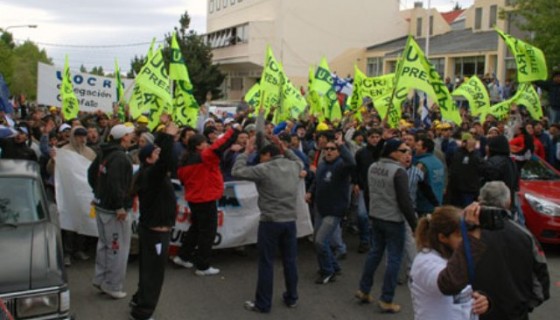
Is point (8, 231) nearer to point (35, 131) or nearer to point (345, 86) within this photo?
point (35, 131)

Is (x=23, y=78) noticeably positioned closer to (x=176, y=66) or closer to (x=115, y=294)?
(x=176, y=66)

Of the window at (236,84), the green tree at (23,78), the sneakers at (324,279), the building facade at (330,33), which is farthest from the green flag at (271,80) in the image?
the green tree at (23,78)

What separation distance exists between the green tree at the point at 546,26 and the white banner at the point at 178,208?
13302 mm

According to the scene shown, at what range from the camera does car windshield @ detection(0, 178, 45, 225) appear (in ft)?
19.2

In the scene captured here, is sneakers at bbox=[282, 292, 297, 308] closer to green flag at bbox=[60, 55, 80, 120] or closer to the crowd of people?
the crowd of people

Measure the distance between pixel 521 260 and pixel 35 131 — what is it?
985cm

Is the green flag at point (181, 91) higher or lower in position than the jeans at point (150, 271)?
higher

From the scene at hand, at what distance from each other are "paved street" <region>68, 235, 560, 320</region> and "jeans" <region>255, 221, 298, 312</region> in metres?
0.17

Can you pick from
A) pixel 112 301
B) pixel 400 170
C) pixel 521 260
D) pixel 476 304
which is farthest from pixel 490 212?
pixel 112 301

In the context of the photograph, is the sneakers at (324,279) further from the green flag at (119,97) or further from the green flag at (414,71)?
the green flag at (119,97)

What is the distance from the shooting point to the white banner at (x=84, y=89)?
14547mm

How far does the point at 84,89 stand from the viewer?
47.6 feet

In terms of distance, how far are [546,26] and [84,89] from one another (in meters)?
14.0

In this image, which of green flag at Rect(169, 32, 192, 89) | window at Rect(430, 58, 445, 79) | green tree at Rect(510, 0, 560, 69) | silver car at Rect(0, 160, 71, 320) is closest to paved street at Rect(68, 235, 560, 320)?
silver car at Rect(0, 160, 71, 320)
